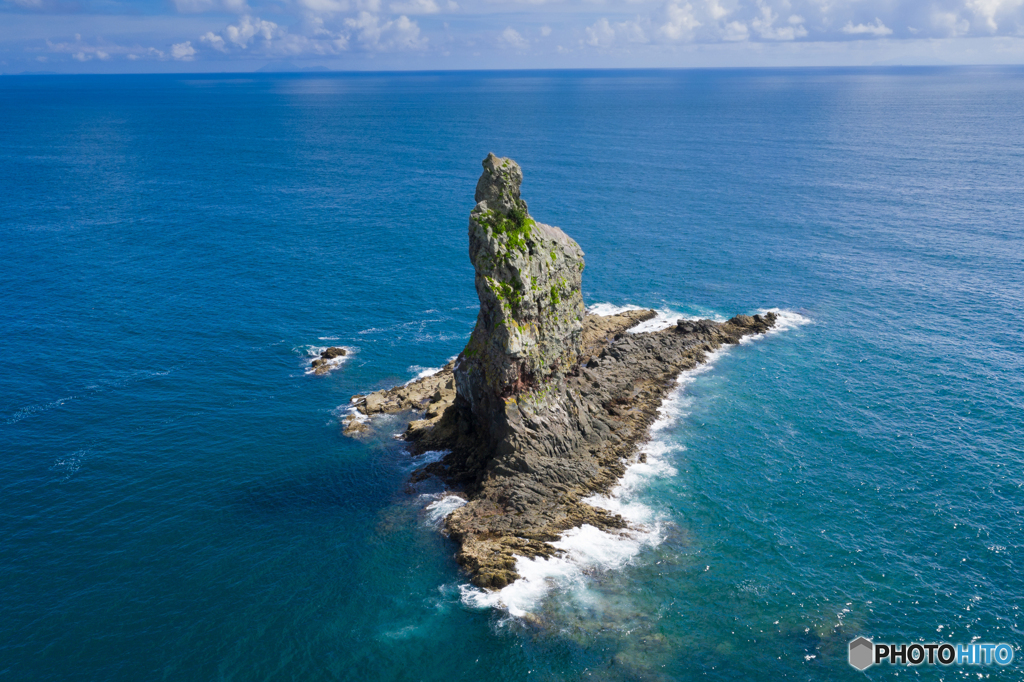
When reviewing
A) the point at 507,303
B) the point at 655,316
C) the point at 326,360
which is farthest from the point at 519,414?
the point at 655,316

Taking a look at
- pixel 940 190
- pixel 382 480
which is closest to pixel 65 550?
pixel 382 480

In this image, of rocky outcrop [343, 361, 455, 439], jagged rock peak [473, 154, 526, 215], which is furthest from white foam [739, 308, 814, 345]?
jagged rock peak [473, 154, 526, 215]

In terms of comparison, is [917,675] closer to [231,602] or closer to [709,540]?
[709,540]

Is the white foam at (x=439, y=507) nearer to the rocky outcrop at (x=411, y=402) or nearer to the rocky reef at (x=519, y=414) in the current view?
the rocky reef at (x=519, y=414)

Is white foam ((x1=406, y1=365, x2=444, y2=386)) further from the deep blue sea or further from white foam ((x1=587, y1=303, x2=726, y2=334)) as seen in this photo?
white foam ((x1=587, y1=303, x2=726, y2=334))

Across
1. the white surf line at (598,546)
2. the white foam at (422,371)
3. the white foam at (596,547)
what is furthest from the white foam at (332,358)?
the white foam at (596,547)

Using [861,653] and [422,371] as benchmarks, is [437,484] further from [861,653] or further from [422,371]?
[861,653]
